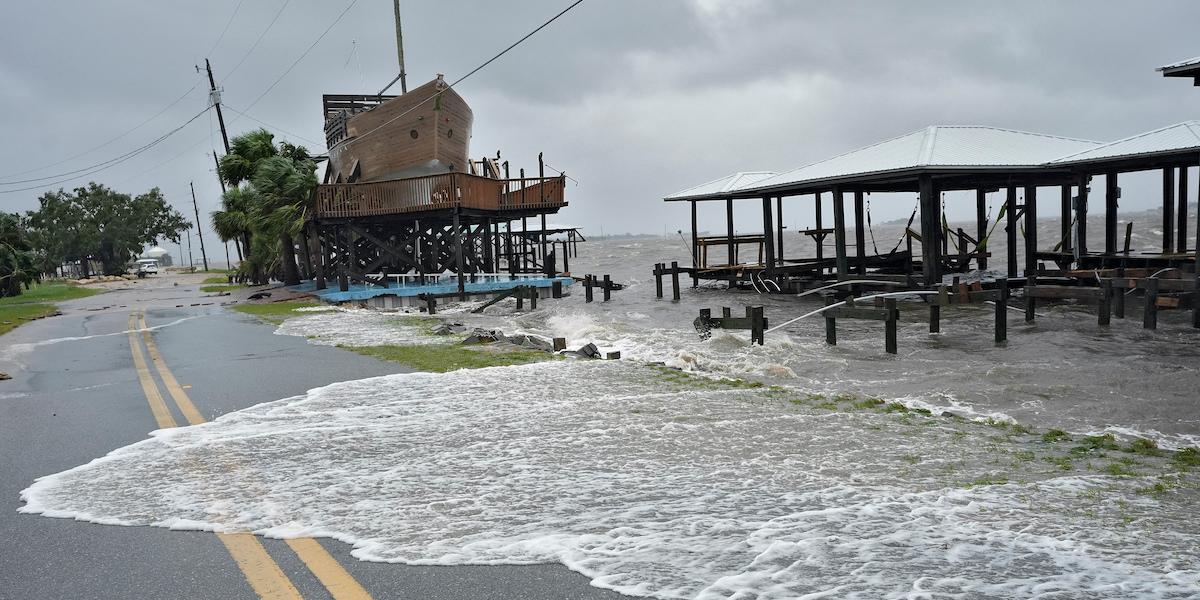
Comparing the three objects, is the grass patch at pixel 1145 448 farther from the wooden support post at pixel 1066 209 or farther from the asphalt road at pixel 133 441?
the wooden support post at pixel 1066 209

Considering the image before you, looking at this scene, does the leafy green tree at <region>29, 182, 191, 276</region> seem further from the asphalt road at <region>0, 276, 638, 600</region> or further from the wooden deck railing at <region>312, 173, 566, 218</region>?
the asphalt road at <region>0, 276, 638, 600</region>

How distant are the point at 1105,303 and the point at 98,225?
93250 millimetres

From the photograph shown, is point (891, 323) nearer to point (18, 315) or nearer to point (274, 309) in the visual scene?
point (274, 309)

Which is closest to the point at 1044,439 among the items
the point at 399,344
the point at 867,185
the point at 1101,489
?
the point at 1101,489

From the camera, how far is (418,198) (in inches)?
1152

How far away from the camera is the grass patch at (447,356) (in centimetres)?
1140

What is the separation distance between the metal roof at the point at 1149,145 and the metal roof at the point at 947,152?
129 cm

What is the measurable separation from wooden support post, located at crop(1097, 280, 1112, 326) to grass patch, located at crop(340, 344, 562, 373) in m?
11.5

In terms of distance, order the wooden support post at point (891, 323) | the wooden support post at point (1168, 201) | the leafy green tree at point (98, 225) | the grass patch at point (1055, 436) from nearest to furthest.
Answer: the grass patch at point (1055, 436) < the wooden support post at point (891, 323) < the wooden support post at point (1168, 201) < the leafy green tree at point (98, 225)

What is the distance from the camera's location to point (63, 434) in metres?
7.36

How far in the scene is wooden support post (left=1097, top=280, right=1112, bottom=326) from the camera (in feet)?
52.6

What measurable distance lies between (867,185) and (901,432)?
2117 cm

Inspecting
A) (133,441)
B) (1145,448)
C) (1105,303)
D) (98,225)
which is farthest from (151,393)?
(98,225)

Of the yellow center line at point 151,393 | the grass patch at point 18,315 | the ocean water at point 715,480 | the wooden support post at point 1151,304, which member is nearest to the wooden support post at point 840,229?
the wooden support post at point 1151,304
